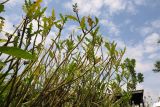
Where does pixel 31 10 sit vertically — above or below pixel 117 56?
below

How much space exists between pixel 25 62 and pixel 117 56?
1266 millimetres

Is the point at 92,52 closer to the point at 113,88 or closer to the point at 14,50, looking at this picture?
the point at 113,88

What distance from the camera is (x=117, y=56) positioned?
289 cm

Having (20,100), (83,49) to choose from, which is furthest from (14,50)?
(83,49)

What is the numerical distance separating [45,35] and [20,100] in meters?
0.55

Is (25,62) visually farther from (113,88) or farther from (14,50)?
(113,88)

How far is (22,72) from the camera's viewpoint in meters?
1.84

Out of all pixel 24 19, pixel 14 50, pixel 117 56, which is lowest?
pixel 14 50

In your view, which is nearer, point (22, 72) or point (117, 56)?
point (22, 72)

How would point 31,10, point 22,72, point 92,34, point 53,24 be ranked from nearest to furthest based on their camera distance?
point 31,10
point 22,72
point 53,24
point 92,34

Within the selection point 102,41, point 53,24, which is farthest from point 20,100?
point 102,41

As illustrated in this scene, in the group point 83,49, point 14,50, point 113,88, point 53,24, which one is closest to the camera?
point 14,50

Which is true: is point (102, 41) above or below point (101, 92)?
above

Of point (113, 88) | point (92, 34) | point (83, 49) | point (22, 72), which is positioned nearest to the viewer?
point (22, 72)
